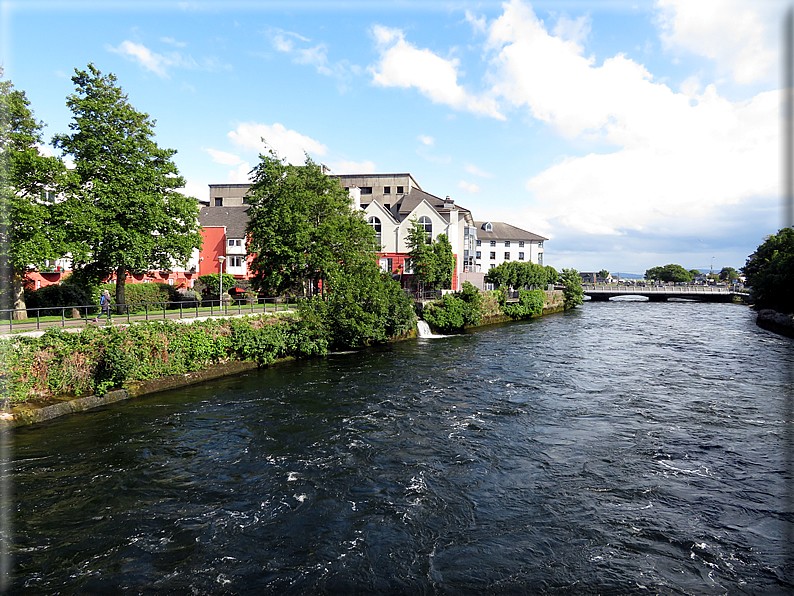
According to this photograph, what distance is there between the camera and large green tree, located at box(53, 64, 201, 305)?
2623 cm

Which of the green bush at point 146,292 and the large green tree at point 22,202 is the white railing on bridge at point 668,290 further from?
the large green tree at point 22,202

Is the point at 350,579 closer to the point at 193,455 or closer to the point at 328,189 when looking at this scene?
the point at 193,455

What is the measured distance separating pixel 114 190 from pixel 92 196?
1.27 m

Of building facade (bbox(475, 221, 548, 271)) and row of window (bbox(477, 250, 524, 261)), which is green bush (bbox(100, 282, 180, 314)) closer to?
building facade (bbox(475, 221, 548, 271))

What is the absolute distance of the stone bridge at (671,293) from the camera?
89875 mm

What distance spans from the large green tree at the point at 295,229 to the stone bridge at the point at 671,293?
68925 millimetres

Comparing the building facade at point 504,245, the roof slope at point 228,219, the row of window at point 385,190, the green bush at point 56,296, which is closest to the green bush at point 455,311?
the green bush at point 56,296

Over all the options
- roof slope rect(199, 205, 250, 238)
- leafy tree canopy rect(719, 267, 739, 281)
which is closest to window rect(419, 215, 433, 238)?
roof slope rect(199, 205, 250, 238)

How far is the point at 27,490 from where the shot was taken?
428 inches

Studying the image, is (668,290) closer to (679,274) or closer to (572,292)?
(572,292)

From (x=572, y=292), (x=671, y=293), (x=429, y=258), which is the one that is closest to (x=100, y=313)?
(x=429, y=258)

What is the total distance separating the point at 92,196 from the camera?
26859 millimetres

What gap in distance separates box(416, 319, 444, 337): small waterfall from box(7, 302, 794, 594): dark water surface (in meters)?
18.6

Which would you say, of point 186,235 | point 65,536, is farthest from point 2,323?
point 65,536
